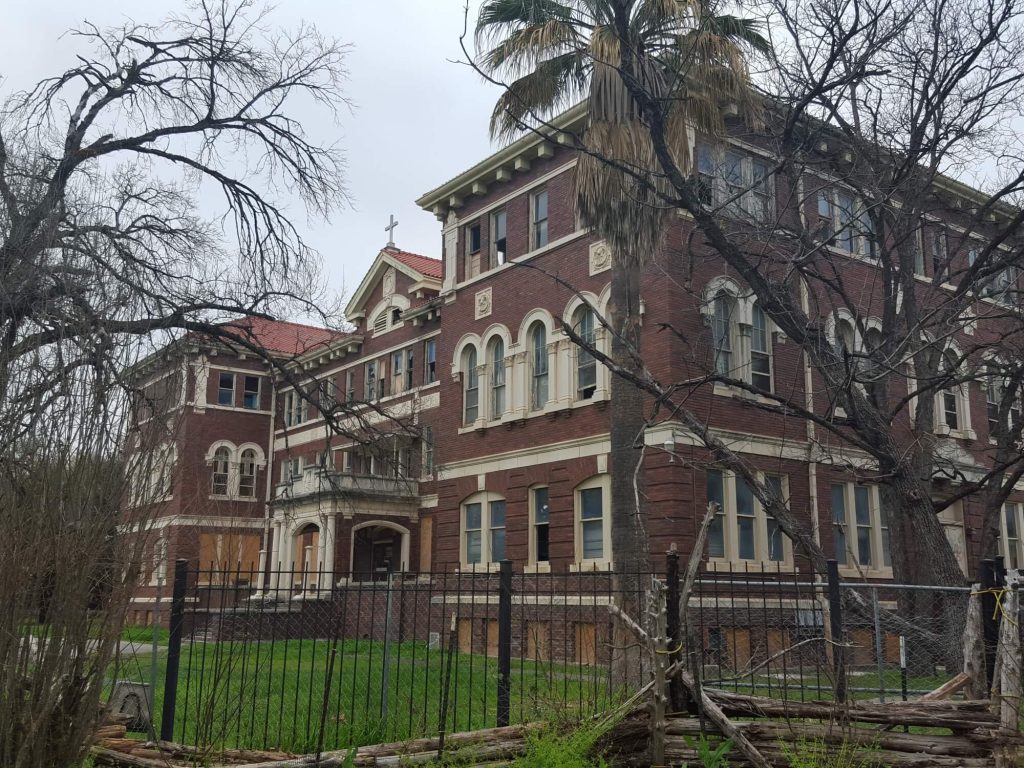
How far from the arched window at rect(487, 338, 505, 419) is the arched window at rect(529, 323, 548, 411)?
1310 mm

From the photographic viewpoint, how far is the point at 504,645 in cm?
857

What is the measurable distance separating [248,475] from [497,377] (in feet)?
63.1

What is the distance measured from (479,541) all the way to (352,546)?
7430 millimetres

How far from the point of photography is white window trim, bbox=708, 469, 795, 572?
2105 centimetres

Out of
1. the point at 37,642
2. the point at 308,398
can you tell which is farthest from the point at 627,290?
the point at 37,642

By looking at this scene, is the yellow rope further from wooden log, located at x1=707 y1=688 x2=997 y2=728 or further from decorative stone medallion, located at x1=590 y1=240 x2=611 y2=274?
decorative stone medallion, located at x1=590 y1=240 x2=611 y2=274

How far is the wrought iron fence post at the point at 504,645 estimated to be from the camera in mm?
8234

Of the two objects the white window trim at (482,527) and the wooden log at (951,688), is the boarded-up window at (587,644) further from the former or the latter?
the white window trim at (482,527)

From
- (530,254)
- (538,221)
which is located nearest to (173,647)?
(530,254)

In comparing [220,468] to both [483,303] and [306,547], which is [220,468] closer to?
[306,547]

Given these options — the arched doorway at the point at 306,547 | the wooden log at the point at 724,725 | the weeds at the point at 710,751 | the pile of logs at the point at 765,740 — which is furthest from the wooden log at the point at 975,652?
the arched doorway at the point at 306,547

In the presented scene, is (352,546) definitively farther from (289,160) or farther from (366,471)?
(289,160)

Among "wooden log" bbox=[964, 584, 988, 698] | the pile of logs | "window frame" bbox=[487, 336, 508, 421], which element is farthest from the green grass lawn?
"window frame" bbox=[487, 336, 508, 421]

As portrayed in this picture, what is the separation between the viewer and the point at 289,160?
16234 mm
